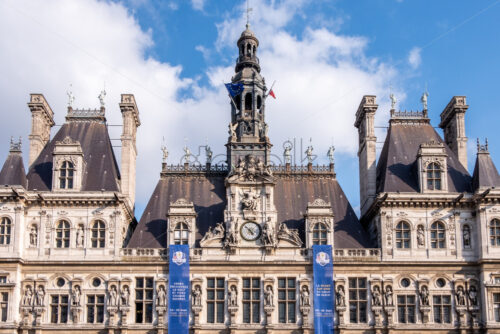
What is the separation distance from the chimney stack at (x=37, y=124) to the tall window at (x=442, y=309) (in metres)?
35.8

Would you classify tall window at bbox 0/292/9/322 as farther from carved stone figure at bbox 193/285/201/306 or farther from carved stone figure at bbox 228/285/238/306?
carved stone figure at bbox 228/285/238/306

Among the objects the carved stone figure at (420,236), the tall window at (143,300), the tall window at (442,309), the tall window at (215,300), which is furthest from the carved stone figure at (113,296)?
the tall window at (442,309)

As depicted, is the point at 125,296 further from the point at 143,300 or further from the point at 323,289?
the point at 323,289

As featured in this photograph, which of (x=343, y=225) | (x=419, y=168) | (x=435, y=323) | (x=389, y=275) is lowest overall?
(x=435, y=323)

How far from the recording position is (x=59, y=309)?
60.3 meters

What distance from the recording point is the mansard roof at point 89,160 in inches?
2527

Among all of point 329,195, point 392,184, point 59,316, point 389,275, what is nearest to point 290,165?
point 329,195

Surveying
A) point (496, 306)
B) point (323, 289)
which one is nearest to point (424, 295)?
point (496, 306)

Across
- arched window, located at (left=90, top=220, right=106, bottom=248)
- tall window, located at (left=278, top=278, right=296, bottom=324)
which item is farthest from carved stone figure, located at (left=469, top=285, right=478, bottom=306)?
arched window, located at (left=90, top=220, right=106, bottom=248)

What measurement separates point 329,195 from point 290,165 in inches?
175

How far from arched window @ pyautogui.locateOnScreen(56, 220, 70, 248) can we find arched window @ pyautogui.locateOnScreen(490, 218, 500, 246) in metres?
34.1

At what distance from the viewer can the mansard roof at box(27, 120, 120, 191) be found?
6419cm

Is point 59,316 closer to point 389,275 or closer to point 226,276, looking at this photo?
point 226,276

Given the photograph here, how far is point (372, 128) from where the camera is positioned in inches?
2660
